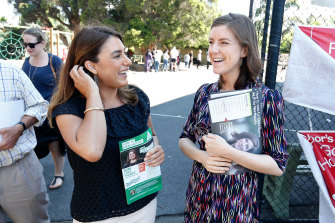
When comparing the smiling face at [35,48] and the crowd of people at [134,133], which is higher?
the smiling face at [35,48]

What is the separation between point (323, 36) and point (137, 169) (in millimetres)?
1677

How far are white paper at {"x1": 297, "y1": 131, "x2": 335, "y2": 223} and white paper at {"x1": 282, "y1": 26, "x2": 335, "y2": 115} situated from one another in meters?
0.30

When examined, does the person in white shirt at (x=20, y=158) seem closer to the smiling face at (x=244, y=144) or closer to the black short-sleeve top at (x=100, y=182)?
the black short-sleeve top at (x=100, y=182)

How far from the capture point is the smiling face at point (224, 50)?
141 centimetres

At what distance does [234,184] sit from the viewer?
4.68 ft

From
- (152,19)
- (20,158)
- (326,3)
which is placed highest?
(152,19)

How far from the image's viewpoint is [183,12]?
2100 cm

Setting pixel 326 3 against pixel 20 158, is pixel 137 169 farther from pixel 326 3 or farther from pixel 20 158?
pixel 326 3

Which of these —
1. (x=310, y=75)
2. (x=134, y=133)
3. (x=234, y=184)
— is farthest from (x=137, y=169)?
Result: (x=310, y=75)

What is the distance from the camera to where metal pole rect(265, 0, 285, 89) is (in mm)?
2072

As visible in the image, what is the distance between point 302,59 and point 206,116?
3.27 ft

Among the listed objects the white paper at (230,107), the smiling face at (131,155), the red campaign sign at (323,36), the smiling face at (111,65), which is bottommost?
the smiling face at (131,155)

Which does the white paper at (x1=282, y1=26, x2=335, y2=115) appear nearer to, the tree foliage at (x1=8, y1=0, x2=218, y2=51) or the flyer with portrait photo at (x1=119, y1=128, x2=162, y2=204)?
the flyer with portrait photo at (x1=119, y1=128, x2=162, y2=204)

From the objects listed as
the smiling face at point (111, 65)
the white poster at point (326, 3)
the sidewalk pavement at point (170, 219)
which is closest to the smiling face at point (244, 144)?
the smiling face at point (111, 65)
